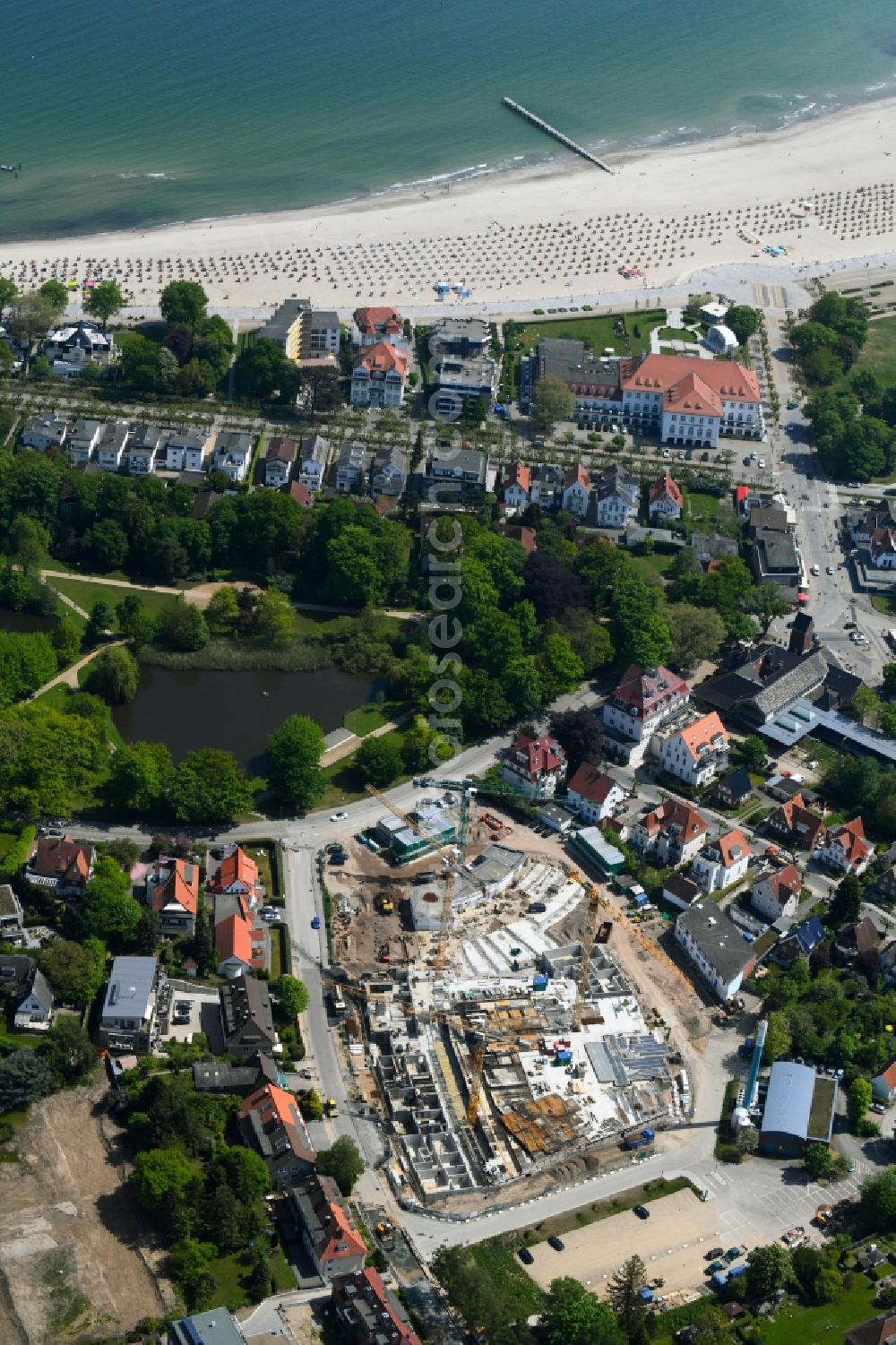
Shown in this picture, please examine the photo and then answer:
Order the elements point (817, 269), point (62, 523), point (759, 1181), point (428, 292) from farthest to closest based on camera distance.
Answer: point (817, 269)
point (428, 292)
point (62, 523)
point (759, 1181)

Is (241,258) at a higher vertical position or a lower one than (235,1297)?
higher

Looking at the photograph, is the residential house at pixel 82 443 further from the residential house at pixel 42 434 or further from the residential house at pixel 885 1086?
the residential house at pixel 885 1086

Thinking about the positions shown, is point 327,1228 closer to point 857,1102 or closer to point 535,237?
point 857,1102

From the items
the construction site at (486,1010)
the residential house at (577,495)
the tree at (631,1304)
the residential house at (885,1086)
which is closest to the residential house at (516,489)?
the residential house at (577,495)

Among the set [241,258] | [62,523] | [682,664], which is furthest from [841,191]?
[62,523]

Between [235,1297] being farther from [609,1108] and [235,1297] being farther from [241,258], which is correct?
[241,258]

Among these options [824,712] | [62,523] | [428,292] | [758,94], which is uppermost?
Result: [758,94]
